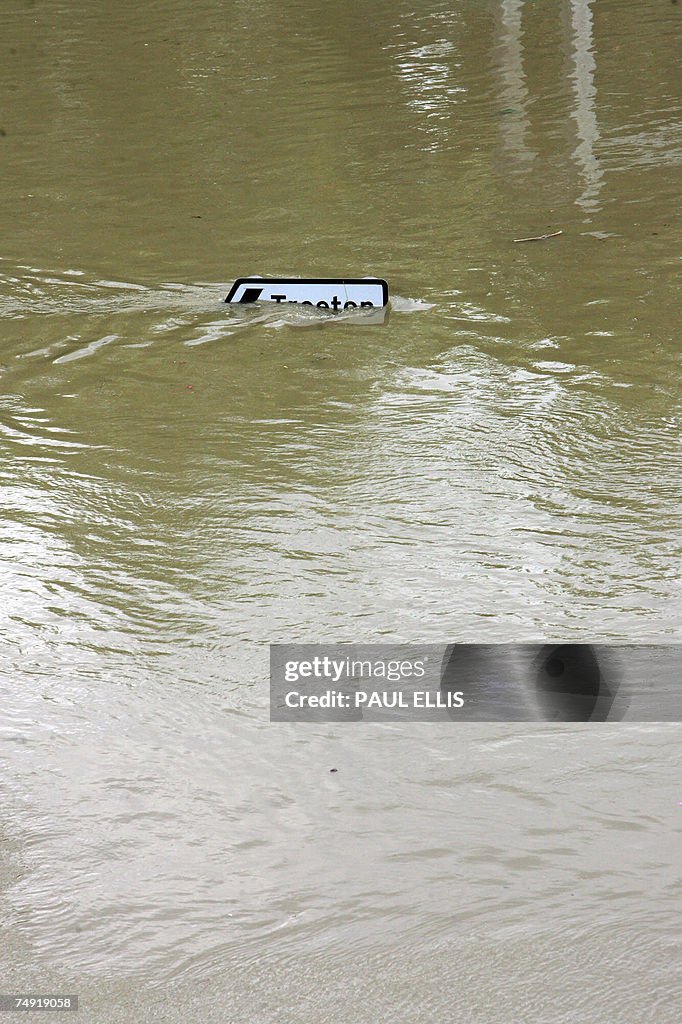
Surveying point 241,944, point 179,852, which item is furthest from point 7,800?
point 241,944

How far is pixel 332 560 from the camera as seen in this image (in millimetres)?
3666

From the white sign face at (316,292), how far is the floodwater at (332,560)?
13 centimetres

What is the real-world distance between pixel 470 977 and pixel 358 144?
7426 mm

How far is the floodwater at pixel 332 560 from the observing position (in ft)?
7.67

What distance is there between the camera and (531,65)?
11156 mm

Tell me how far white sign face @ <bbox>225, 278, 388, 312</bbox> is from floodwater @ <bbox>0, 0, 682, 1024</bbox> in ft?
0.44

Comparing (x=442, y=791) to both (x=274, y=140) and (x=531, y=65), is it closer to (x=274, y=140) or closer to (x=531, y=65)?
(x=274, y=140)

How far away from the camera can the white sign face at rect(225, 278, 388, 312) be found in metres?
5.79
